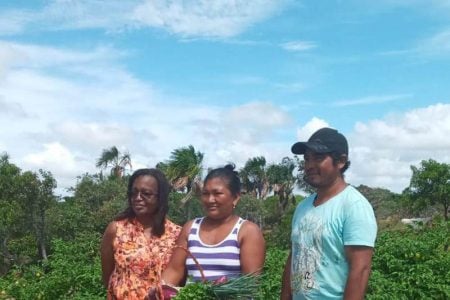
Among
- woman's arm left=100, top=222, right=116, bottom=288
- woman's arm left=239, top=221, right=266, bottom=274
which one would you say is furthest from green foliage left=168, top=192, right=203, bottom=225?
woman's arm left=239, top=221, right=266, bottom=274

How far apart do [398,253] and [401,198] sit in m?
20.8

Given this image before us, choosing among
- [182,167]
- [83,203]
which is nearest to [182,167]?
[182,167]

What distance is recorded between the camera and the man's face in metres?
3.00

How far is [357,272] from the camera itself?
2826mm

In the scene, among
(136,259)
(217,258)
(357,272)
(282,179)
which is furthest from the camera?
(282,179)

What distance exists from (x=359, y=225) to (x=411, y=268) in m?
3.02

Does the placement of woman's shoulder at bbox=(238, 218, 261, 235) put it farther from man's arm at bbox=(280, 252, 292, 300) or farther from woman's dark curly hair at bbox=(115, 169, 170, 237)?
woman's dark curly hair at bbox=(115, 169, 170, 237)

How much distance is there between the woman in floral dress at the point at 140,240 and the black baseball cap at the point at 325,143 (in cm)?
80

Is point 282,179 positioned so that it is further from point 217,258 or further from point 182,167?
point 217,258

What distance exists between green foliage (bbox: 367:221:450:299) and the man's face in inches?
88.3

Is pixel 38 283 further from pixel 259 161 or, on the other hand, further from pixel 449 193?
pixel 259 161

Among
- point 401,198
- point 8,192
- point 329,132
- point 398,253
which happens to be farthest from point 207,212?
point 401,198

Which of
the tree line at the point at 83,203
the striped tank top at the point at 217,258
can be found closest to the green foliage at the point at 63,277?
A: the striped tank top at the point at 217,258

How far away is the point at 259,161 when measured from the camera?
113 feet
